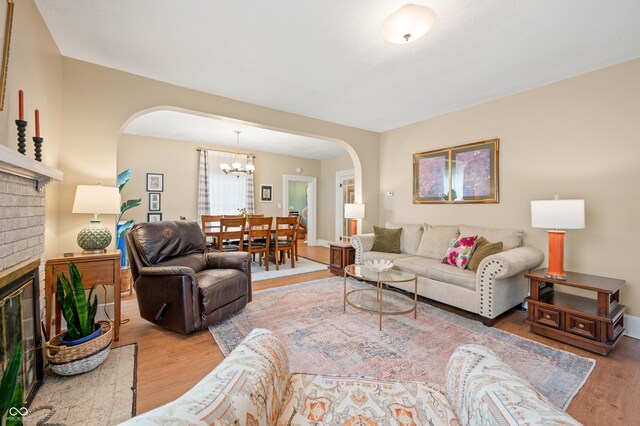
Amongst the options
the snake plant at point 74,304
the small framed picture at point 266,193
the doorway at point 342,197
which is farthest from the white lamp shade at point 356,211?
the snake plant at point 74,304

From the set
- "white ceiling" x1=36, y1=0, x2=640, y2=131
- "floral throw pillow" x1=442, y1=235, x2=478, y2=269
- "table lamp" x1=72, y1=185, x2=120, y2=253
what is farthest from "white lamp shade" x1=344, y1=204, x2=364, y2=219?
"table lamp" x1=72, y1=185, x2=120, y2=253

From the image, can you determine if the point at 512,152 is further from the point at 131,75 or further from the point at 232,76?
the point at 131,75

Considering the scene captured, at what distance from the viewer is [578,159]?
278 cm

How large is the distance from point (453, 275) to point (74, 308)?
320 centimetres

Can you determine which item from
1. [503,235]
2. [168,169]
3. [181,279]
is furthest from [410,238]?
[168,169]

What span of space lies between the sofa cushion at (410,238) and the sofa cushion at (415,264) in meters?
0.36

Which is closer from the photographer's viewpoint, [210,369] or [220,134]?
[210,369]

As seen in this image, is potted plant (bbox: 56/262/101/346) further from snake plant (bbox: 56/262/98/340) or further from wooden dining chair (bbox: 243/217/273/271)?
wooden dining chair (bbox: 243/217/273/271)

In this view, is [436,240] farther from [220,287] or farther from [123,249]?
[123,249]

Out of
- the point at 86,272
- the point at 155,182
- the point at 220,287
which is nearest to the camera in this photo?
the point at 86,272

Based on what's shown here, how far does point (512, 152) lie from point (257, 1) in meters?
3.15

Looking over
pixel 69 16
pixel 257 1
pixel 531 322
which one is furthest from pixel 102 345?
pixel 531 322

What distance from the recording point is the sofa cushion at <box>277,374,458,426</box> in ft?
2.89

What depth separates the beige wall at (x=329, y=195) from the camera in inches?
286
